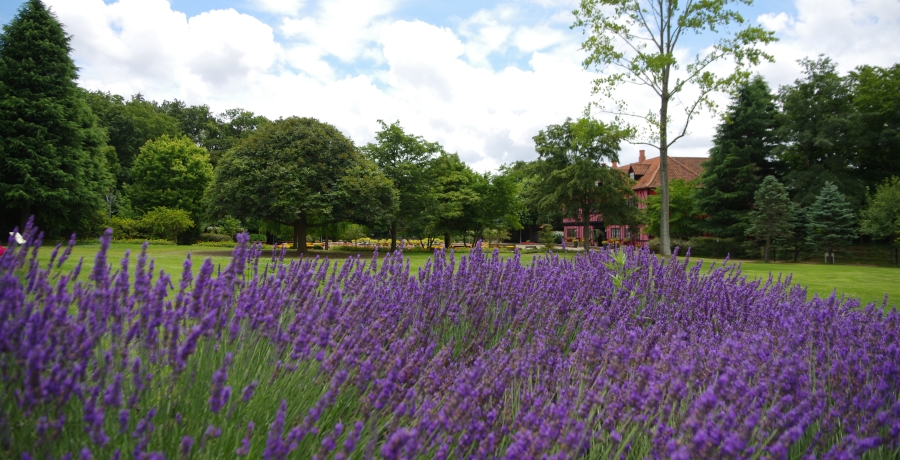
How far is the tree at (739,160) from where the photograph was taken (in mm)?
31594

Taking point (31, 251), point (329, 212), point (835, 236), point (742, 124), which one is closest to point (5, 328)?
point (31, 251)

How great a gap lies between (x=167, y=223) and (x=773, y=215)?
107ft

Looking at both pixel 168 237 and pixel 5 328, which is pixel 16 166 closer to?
pixel 168 237

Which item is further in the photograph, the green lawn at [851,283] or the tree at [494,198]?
the tree at [494,198]

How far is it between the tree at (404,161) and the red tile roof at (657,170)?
91.7ft

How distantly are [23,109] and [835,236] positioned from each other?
3852cm

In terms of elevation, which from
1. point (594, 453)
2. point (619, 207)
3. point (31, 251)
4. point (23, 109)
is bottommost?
point (594, 453)

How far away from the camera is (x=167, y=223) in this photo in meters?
29.3

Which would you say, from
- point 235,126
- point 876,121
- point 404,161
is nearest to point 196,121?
point 235,126

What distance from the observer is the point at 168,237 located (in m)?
30.0

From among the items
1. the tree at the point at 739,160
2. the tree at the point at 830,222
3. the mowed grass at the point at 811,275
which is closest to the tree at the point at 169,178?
the mowed grass at the point at 811,275

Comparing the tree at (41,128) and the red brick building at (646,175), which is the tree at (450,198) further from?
the red brick building at (646,175)

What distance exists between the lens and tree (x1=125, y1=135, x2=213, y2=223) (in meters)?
35.6

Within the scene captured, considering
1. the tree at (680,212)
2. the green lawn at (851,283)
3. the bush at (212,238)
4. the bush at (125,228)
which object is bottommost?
the green lawn at (851,283)
